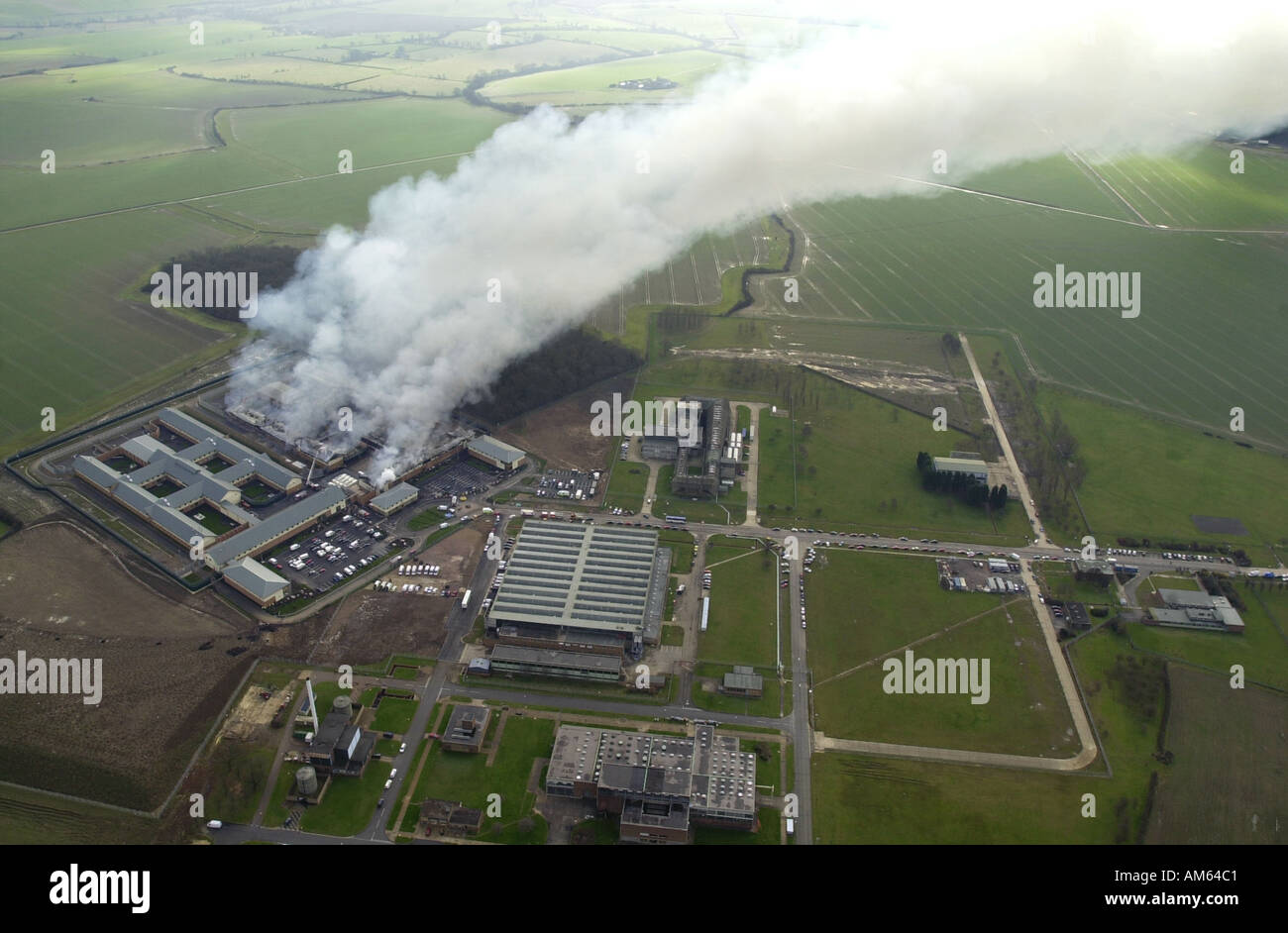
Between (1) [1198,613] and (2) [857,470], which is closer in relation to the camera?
(1) [1198,613]

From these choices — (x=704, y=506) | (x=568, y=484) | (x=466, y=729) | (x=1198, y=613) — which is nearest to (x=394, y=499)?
(x=568, y=484)

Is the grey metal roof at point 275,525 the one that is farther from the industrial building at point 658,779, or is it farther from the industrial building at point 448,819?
the industrial building at point 658,779

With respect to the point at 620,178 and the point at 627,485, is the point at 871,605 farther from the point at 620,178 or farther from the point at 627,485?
the point at 620,178

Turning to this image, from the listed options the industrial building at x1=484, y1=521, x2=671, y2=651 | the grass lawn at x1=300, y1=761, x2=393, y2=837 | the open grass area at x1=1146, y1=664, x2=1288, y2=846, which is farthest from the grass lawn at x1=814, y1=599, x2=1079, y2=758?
the grass lawn at x1=300, y1=761, x2=393, y2=837

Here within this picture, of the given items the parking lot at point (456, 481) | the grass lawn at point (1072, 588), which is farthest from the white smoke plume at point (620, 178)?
the grass lawn at point (1072, 588)

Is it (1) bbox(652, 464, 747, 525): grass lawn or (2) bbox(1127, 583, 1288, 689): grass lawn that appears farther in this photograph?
(1) bbox(652, 464, 747, 525): grass lawn

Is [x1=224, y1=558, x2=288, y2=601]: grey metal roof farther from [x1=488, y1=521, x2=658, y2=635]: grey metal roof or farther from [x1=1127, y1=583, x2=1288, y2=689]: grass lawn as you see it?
[x1=1127, y1=583, x2=1288, y2=689]: grass lawn

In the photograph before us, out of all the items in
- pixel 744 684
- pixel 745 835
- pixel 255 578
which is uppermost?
pixel 255 578

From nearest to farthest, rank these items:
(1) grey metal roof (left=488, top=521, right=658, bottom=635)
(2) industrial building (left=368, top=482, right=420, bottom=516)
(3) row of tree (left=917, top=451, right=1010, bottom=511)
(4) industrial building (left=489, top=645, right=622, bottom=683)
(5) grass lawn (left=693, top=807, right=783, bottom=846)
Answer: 1. (5) grass lawn (left=693, top=807, right=783, bottom=846)
2. (4) industrial building (left=489, top=645, right=622, bottom=683)
3. (1) grey metal roof (left=488, top=521, right=658, bottom=635)
4. (2) industrial building (left=368, top=482, right=420, bottom=516)
5. (3) row of tree (left=917, top=451, right=1010, bottom=511)
